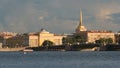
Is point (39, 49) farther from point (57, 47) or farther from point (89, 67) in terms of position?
point (89, 67)

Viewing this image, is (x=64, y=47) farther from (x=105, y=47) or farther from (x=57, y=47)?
(x=105, y=47)

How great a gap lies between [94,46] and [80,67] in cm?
10464

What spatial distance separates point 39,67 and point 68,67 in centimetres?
295

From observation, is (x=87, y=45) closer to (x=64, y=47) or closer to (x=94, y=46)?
(x=94, y=46)

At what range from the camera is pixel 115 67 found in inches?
2197

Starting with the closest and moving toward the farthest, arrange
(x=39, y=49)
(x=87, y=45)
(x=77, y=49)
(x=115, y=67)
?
(x=115, y=67) < (x=87, y=45) < (x=77, y=49) < (x=39, y=49)

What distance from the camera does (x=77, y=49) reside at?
169000mm

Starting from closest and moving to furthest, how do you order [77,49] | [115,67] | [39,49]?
[115,67]
[77,49]
[39,49]

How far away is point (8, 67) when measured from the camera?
2247 inches

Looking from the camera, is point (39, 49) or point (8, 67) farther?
point (39, 49)

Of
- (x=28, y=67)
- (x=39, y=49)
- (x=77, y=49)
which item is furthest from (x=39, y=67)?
(x=39, y=49)

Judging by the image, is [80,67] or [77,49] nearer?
[80,67]

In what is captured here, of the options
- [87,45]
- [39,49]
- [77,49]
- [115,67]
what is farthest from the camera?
[39,49]

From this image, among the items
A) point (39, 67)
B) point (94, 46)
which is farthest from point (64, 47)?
point (39, 67)
